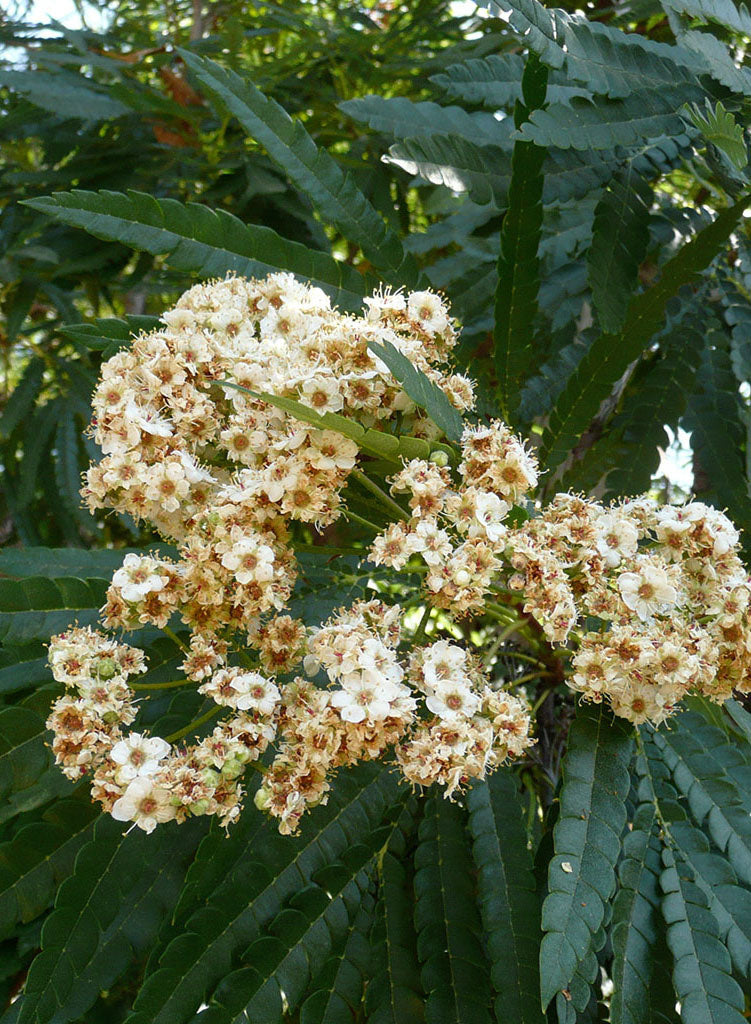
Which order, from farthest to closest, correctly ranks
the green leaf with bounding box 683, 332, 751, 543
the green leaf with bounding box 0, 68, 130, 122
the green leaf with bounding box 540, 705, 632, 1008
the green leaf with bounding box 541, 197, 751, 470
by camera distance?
the green leaf with bounding box 0, 68, 130, 122 < the green leaf with bounding box 683, 332, 751, 543 < the green leaf with bounding box 541, 197, 751, 470 < the green leaf with bounding box 540, 705, 632, 1008

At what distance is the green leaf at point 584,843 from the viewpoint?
37.7 inches

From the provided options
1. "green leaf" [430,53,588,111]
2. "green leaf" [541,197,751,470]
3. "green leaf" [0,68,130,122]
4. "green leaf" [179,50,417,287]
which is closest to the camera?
"green leaf" [541,197,751,470]

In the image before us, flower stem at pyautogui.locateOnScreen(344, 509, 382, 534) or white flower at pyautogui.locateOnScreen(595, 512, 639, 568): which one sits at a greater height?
white flower at pyautogui.locateOnScreen(595, 512, 639, 568)

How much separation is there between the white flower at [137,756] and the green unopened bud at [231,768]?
0.25 ft

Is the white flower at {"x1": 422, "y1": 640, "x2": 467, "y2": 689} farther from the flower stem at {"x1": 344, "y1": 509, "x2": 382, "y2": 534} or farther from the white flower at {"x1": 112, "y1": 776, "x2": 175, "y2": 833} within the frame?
the white flower at {"x1": 112, "y1": 776, "x2": 175, "y2": 833}

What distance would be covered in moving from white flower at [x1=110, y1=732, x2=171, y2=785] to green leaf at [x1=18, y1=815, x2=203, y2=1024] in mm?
217

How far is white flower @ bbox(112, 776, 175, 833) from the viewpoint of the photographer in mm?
1011

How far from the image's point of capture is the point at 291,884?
1230 millimetres

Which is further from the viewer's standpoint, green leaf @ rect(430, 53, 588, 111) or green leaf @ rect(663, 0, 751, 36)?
green leaf @ rect(430, 53, 588, 111)

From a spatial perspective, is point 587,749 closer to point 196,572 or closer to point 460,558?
point 460,558

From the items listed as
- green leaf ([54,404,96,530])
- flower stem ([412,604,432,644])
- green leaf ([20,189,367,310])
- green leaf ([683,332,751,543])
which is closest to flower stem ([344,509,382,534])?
flower stem ([412,604,432,644])

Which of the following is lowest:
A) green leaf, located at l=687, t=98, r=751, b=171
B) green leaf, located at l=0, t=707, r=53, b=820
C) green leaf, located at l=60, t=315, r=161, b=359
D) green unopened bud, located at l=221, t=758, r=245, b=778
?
green leaf, located at l=0, t=707, r=53, b=820

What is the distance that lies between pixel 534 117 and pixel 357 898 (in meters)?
1.15

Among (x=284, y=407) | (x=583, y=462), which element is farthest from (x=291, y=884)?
(x=583, y=462)
